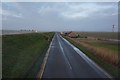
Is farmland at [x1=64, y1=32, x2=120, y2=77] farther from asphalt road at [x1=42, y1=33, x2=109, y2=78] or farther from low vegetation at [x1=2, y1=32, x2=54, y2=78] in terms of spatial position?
low vegetation at [x1=2, y1=32, x2=54, y2=78]

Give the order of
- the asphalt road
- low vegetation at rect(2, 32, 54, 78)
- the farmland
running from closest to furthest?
the asphalt road, low vegetation at rect(2, 32, 54, 78), the farmland

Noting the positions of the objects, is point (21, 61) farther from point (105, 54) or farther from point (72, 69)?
point (105, 54)

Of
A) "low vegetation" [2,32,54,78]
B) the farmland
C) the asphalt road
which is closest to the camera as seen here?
the asphalt road

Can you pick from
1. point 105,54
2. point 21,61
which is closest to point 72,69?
point 21,61

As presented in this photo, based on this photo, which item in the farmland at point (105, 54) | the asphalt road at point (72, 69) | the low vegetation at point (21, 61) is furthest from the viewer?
the farmland at point (105, 54)

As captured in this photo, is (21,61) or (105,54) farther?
(105,54)

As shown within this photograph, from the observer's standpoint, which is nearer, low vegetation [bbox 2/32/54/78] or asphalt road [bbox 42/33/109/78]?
asphalt road [bbox 42/33/109/78]

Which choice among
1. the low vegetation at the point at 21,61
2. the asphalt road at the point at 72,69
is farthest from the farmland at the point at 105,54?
the low vegetation at the point at 21,61

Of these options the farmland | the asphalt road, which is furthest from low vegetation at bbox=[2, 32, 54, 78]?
the farmland

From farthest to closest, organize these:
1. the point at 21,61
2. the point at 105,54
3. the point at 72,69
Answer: the point at 105,54, the point at 21,61, the point at 72,69

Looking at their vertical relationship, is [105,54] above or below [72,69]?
above

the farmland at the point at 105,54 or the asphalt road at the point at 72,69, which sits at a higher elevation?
the farmland at the point at 105,54

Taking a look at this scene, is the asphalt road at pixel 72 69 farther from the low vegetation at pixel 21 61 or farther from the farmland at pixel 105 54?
the low vegetation at pixel 21 61

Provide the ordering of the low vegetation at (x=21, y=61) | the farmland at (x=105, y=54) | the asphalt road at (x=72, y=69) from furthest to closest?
the farmland at (x=105, y=54)
the low vegetation at (x=21, y=61)
the asphalt road at (x=72, y=69)
